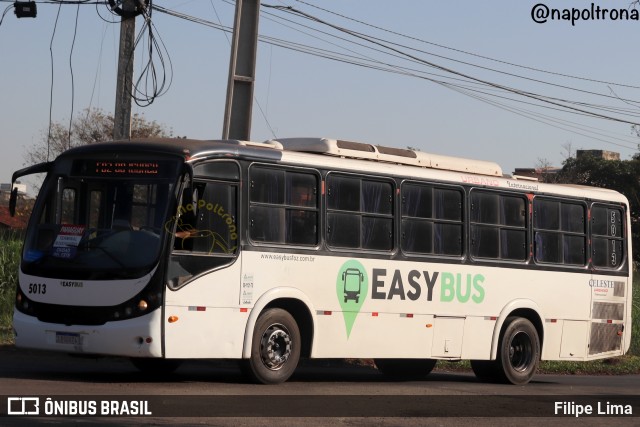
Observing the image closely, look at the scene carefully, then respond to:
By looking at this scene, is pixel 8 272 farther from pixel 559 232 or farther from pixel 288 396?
pixel 288 396

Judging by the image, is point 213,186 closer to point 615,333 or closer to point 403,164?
point 403,164

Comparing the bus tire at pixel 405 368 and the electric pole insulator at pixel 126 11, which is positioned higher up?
the electric pole insulator at pixel 126 11

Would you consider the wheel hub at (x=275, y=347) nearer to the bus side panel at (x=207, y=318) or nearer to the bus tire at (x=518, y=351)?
the bus side panel at (x=207, y=318)

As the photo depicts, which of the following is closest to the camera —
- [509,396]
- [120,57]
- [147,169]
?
[147,169]

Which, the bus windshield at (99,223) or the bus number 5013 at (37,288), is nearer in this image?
the bus windshield at (99,223)

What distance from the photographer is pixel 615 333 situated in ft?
66.9

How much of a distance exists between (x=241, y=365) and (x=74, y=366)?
3.44 m

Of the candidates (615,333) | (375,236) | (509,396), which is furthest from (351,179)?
(615,333)

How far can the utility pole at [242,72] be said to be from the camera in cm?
2047

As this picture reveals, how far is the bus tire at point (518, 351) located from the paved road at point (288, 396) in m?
0.36

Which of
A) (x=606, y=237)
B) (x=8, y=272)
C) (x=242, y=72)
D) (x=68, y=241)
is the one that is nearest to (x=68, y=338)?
(x=68, y=241)

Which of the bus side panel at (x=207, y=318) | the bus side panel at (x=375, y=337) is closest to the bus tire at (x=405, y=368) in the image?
the bus side panel at (x=375, y=337)

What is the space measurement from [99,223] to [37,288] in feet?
3.46

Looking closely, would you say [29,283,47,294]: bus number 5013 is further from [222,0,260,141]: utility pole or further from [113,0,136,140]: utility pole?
[113,0,136,140]: utility pole
